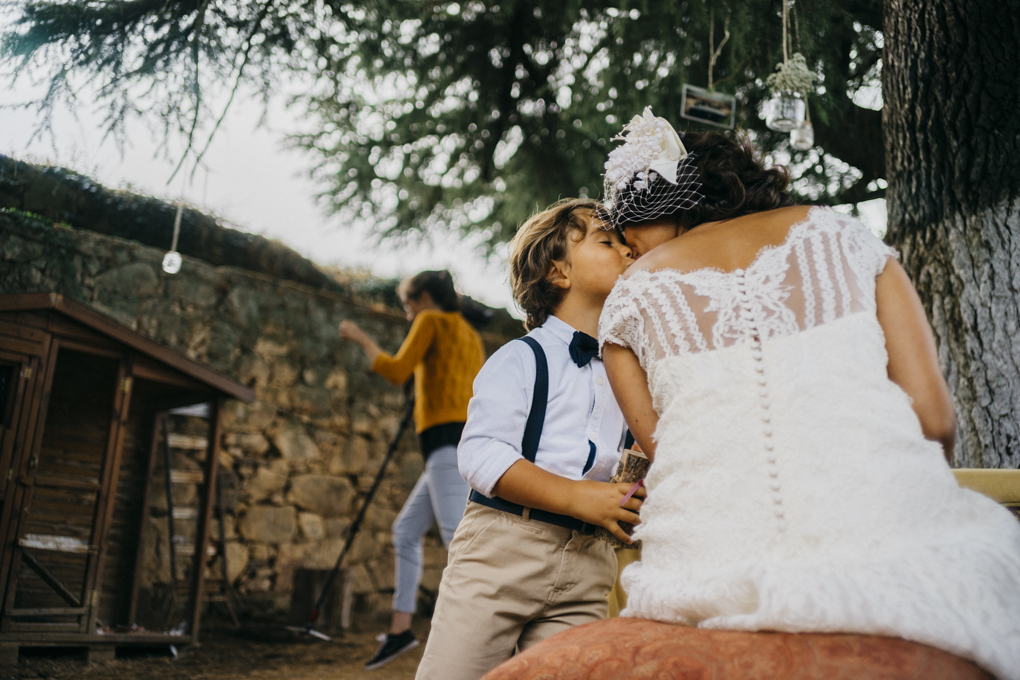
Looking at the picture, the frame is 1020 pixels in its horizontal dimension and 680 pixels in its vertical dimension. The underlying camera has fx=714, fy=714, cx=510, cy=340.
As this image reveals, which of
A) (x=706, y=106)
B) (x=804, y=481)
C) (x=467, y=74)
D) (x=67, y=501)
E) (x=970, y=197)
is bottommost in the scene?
(x=67, y=501)

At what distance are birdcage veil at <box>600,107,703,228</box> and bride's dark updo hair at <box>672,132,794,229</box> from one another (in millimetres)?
21

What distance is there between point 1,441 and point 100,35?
1664 mm

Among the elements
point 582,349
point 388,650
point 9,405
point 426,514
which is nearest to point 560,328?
point 582,349

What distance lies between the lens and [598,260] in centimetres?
174

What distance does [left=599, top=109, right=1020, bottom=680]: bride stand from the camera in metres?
0.86

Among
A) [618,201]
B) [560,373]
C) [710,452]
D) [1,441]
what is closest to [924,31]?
[618,201]

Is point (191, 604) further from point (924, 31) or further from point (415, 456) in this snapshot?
point (924, 31)

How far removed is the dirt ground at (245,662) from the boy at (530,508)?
236 centimetres

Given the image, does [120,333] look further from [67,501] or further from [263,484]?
[263,484]

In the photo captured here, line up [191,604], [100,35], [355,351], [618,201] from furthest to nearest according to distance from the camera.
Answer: [355,351] < [191,604] < [100,35] < [618,201]

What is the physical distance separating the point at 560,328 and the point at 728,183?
54 cm

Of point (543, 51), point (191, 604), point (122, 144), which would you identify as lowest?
point (191, 604)

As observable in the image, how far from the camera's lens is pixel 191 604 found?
3.96 meters

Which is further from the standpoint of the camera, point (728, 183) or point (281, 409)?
point (281, 409)
